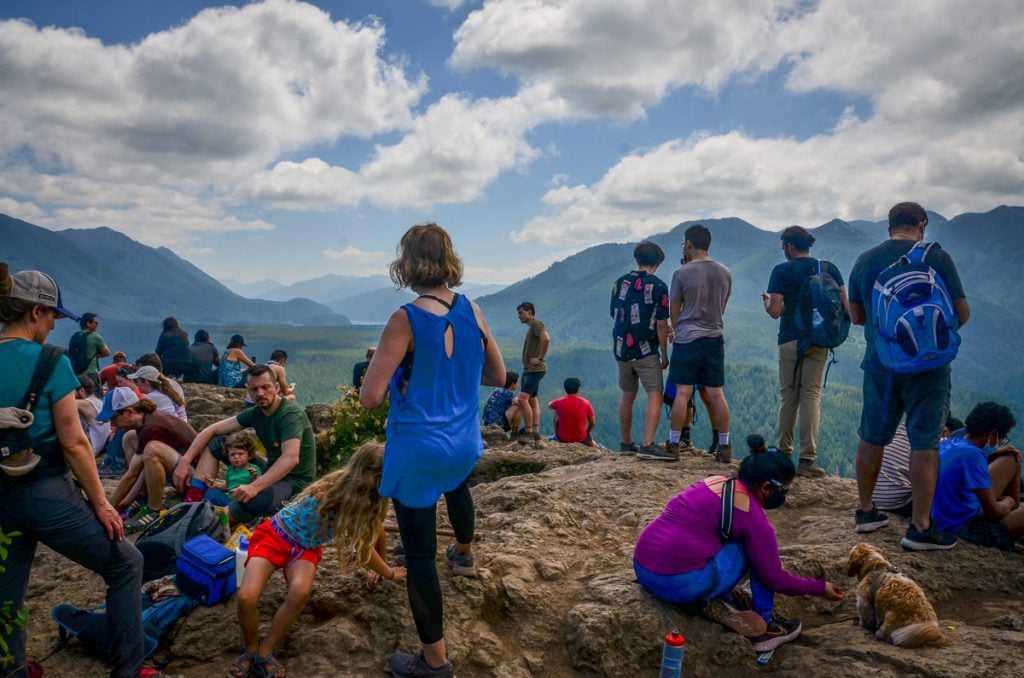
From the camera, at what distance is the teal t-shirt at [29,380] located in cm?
306

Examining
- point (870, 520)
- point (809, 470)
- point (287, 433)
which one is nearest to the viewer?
point (870, 520)

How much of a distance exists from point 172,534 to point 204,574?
0.76 meters

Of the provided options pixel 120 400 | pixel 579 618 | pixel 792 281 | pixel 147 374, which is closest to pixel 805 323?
pixel 792 281

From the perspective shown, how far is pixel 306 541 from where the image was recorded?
4027 mm

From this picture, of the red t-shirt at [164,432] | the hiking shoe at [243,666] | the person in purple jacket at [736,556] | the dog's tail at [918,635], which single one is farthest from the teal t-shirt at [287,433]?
the dog's tail at [918,635]

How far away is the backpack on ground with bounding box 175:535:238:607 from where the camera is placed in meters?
4.45

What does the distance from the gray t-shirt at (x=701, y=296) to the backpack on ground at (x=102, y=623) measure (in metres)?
5.41

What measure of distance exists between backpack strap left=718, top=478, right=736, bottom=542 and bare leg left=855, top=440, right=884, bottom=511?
71.2 inches

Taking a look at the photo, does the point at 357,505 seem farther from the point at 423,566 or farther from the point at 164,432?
the point at 164,432

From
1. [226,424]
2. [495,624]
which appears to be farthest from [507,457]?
[495,624]

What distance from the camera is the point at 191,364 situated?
51.2ft

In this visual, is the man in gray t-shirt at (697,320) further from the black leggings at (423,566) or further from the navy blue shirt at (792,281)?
the black leggings at (423,566)

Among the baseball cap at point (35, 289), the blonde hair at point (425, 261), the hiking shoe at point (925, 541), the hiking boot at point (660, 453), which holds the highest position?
the blonde hair at point (425, 261)

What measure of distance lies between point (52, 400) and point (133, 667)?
66.3 inches
